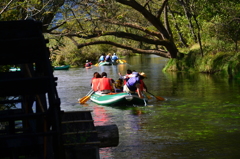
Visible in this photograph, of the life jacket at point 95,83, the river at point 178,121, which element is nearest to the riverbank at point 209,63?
the river at point 178,121

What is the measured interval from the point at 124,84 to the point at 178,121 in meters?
5.07

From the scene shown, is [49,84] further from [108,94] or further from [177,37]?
[177,37]

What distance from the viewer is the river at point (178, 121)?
1149 centimetres

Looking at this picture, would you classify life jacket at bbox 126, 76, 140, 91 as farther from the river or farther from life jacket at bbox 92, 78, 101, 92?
life jacket at bbox 92, 78, 101, 92

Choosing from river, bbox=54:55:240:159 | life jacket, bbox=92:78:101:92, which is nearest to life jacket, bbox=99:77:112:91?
life jacket, bbox=92:78:101:92

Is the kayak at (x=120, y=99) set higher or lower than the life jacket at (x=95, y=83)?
lower

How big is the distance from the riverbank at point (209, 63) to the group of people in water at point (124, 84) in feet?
34.7

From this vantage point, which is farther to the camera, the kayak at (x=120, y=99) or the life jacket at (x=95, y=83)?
the life jacket at (x=95, y=83)

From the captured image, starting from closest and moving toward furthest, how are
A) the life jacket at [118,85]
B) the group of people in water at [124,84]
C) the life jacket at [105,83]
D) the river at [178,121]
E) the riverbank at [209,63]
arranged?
the river at [178,121], the group of people in water at [124,84], the life jacket at [105,83], the life jacket at [118,85], the riverbank at [209,63]

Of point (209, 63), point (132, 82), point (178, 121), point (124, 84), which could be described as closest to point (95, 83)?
point (124, 84)

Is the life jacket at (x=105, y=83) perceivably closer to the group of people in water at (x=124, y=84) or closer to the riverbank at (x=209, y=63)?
the group of people in water at (x=124, y=84)

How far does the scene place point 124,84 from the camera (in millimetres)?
20328

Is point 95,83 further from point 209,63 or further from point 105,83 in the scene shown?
point 209,63

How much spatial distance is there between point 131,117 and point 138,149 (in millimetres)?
5248
